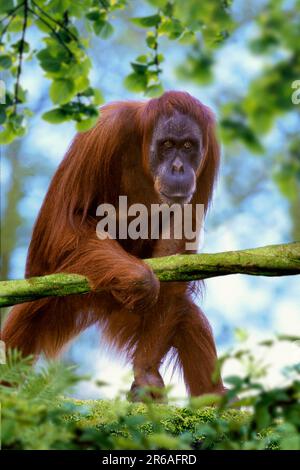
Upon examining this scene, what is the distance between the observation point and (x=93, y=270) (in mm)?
4867

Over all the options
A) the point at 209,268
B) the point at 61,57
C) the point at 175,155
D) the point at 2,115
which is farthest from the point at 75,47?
the point at 175,155

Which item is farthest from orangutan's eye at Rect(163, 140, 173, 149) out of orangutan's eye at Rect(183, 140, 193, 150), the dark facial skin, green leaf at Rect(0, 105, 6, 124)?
green leaf at Rect(0, 105, 6, 124)

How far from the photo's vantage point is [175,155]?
18.6 ft

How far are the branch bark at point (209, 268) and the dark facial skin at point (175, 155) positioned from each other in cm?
168

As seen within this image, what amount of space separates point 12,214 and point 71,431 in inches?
413

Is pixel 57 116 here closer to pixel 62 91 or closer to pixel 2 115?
pixel 62 91

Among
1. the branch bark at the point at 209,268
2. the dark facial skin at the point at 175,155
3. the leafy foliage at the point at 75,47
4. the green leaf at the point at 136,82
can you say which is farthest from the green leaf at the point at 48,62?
the dark facial skin at the point at 175,155

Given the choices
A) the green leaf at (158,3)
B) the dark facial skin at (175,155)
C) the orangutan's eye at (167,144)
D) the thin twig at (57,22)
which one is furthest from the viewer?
the orangutan's eye at (167,144)

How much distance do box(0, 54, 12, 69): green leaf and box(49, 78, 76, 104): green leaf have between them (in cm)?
37

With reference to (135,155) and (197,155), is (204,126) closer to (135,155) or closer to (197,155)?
(197,155)

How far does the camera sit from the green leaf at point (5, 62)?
3760 millimetres

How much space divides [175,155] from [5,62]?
6.98 ft

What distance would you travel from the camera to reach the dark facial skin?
17.6 ft

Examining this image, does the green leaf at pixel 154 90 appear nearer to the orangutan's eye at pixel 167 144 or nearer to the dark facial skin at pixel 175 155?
the dark facial skin at pixel 175 155
